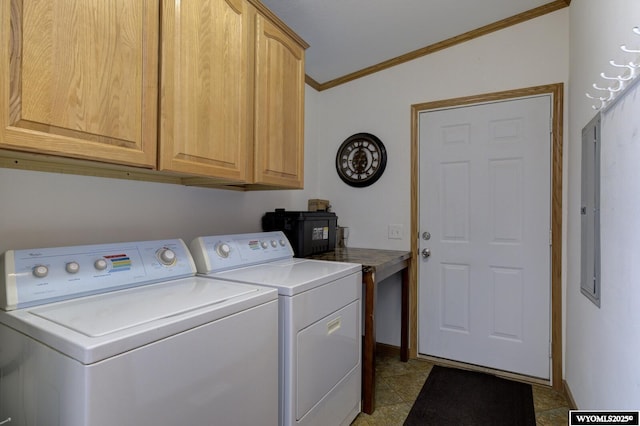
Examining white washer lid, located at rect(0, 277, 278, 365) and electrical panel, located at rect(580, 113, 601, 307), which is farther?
electrical panel, located at rect(580, 113, 601, 307)

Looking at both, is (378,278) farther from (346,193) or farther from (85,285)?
(85,285)

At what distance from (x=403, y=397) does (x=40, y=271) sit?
2056mm

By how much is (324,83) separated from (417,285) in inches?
77.6

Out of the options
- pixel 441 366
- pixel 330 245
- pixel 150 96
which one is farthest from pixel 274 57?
pixel 441 366

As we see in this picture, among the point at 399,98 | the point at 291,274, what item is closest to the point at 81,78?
the point at 291,274

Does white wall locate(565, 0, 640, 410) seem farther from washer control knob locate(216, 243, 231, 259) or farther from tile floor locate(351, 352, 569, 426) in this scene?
washer control knob locate(216, 243, 231, 259)

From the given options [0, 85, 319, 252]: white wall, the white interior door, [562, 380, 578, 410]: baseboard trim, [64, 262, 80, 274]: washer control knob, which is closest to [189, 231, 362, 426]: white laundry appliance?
[0, 85, 319, 252]: white wall

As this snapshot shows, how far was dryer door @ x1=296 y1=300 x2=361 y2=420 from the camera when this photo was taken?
1411 mm

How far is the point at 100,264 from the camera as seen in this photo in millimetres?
1230

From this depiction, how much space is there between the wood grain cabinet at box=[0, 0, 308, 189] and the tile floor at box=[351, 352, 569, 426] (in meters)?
1.50

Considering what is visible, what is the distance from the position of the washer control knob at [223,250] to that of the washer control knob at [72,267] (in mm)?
597

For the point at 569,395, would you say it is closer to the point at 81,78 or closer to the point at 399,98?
the point at 399,98

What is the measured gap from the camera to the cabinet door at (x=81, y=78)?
91 centimetres

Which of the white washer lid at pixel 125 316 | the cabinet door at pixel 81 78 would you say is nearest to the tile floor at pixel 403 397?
the white washer lid at pixel 125 316
